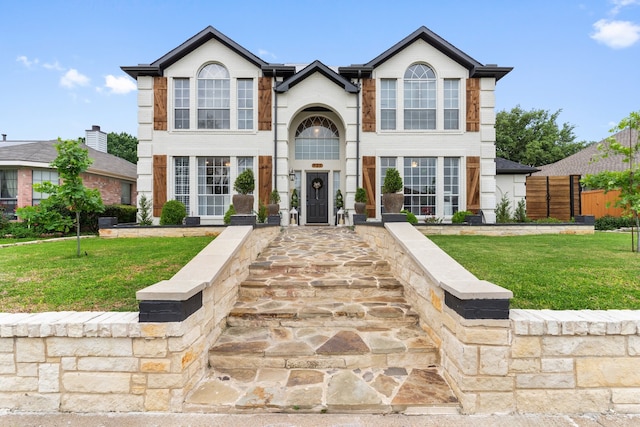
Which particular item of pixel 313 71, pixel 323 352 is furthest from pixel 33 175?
pixel 323 352

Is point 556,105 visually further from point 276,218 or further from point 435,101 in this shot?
point 276,218

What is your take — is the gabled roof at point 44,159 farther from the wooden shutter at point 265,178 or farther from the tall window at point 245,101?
the wooden shutter at point 265,178

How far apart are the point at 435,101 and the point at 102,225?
12.6m

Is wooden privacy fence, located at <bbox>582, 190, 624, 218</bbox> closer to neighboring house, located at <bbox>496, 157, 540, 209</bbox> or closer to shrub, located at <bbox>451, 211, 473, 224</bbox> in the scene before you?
neighboring house, located at <bbox>496, 157, 540, 209</bbox>

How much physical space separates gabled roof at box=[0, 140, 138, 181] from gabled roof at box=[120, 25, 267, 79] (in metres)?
3.73

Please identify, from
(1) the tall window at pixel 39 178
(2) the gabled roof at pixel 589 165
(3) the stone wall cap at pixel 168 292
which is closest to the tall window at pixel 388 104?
(3) the stone wall cap at pixel 168 292

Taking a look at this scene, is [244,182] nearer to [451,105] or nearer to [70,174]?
[70,174]

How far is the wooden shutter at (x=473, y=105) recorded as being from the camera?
445 inches

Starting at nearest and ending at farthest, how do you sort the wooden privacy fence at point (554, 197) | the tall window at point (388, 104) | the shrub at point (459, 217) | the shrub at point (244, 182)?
the shrub at point (244, 182), the shrub at point (459, 217), the tall window at point (388, 104), the wooden privacy fence at point (554, 197)

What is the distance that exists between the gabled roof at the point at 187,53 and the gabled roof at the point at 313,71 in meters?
1.19

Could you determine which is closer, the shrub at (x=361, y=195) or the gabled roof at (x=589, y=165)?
the shrub at (x=361, y=195)

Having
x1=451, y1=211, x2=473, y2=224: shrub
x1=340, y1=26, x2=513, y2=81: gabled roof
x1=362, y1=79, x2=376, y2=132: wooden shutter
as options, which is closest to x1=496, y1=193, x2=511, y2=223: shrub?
x1=451, y1=211, x2=473, y2=224: shrub

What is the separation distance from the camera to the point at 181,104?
1141cm

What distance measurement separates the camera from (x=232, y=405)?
96.7 inches
